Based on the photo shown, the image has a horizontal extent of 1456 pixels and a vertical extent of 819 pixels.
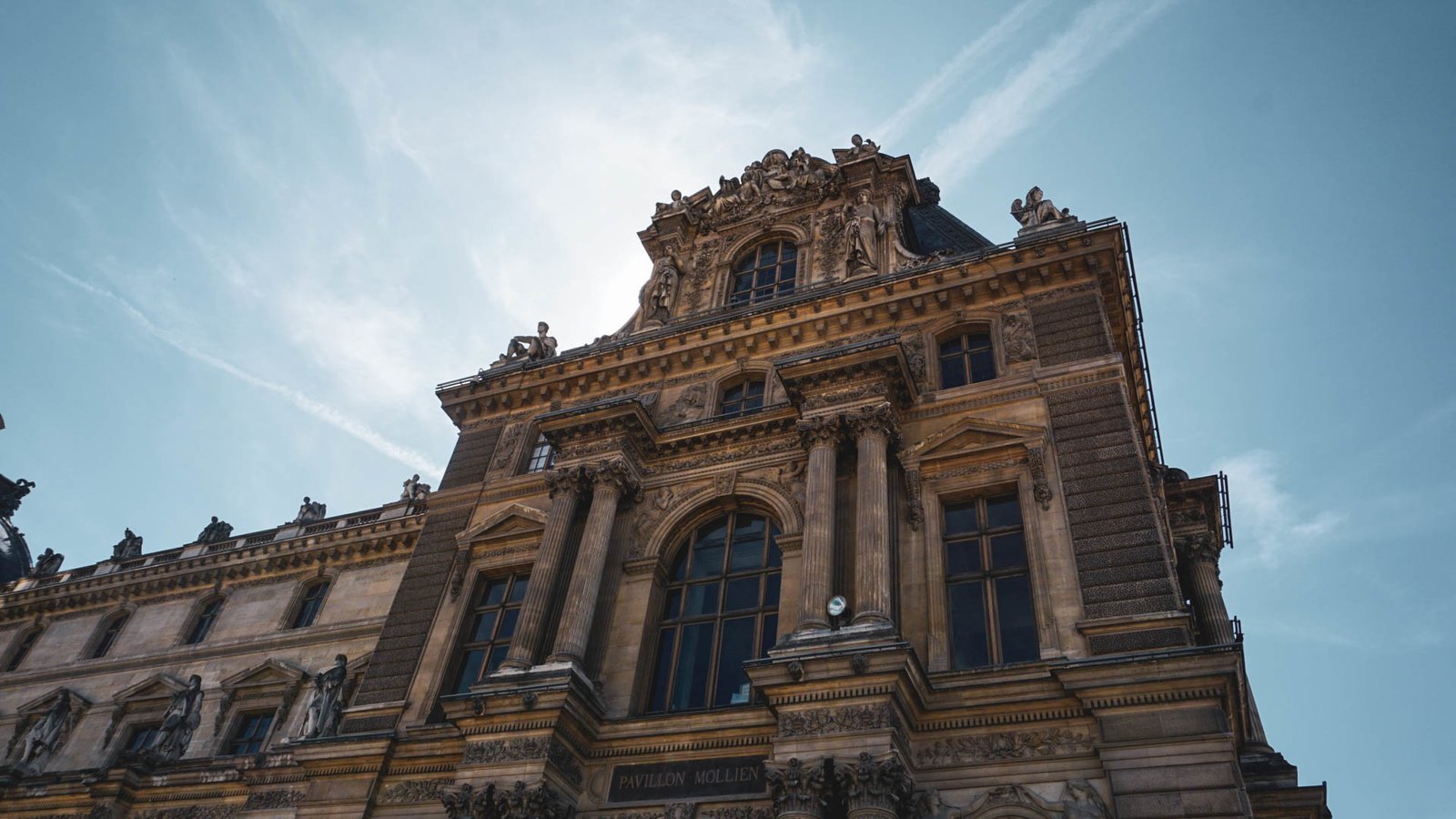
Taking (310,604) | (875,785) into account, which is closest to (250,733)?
(310,604)

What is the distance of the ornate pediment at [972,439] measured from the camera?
64.6 feet

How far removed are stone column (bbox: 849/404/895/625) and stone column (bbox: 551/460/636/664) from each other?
17.6ft

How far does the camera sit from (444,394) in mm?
28547

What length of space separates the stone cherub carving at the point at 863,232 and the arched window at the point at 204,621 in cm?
2451

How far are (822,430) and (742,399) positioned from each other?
467 centimetres

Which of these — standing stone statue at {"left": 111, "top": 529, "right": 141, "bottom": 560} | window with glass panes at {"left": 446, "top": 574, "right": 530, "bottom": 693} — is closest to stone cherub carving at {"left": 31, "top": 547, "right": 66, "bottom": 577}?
standing stone statue at {"left": 111, "top": 529, "right": 141, "bottom": 560}

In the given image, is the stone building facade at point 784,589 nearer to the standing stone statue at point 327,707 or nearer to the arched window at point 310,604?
the standing stone statue at point 327,707

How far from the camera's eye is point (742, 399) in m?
24.7

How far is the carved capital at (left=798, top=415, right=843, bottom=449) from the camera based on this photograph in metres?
20.3

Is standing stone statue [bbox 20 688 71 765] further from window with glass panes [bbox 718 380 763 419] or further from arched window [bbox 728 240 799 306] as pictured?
arched window [bbox 728 240 799 306]

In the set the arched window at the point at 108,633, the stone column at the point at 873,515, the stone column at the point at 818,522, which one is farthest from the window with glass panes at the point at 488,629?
the arched window at the point at 108,633

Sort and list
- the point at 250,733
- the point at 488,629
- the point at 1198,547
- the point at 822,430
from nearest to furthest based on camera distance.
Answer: the point at 822,430 → the point at 488,629 → the point at 1198,547 → the point at 250,733

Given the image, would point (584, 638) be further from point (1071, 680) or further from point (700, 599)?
point (1071, 680)

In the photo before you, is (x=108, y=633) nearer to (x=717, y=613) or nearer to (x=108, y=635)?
(x=108, y=635)
